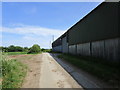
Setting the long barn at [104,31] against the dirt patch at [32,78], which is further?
the long barn at [104,31]

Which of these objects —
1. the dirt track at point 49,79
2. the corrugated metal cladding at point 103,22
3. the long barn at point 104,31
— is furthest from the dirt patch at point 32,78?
the corrugated metal cladding at point 103,22

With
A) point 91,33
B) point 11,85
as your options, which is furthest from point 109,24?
point 11,85

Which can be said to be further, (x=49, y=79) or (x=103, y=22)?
(x=103, y=22)

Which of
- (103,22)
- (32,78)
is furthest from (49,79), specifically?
(103,22)

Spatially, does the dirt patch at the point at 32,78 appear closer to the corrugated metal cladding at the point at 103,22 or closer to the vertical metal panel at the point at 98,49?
the vertical metal panel at the point at 98,49

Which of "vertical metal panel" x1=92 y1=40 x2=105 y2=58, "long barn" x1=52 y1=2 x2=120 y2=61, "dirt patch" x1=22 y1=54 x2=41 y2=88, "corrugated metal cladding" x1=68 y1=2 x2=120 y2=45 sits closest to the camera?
"dirt patch" x1=22 y1=54 x2=41 y2=88

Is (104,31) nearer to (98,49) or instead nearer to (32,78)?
(98,49)

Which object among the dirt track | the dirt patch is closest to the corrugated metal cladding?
the dirt track

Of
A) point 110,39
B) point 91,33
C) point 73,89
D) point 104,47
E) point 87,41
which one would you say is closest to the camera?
point 73,89

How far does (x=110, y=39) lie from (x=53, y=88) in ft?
20.9

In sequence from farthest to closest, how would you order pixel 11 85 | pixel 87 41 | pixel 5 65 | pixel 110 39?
pixel 87 41 → pixel 110 39 → pixel 5 65 → pixel 11 85

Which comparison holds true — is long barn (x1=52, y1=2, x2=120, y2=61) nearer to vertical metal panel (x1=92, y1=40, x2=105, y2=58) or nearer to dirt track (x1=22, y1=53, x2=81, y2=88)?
vertical metal panel (x1=92, y1=40, x2=105, y2=58)

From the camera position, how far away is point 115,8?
29.9 feet

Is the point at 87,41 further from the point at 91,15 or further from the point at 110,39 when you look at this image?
the point at 110,39
